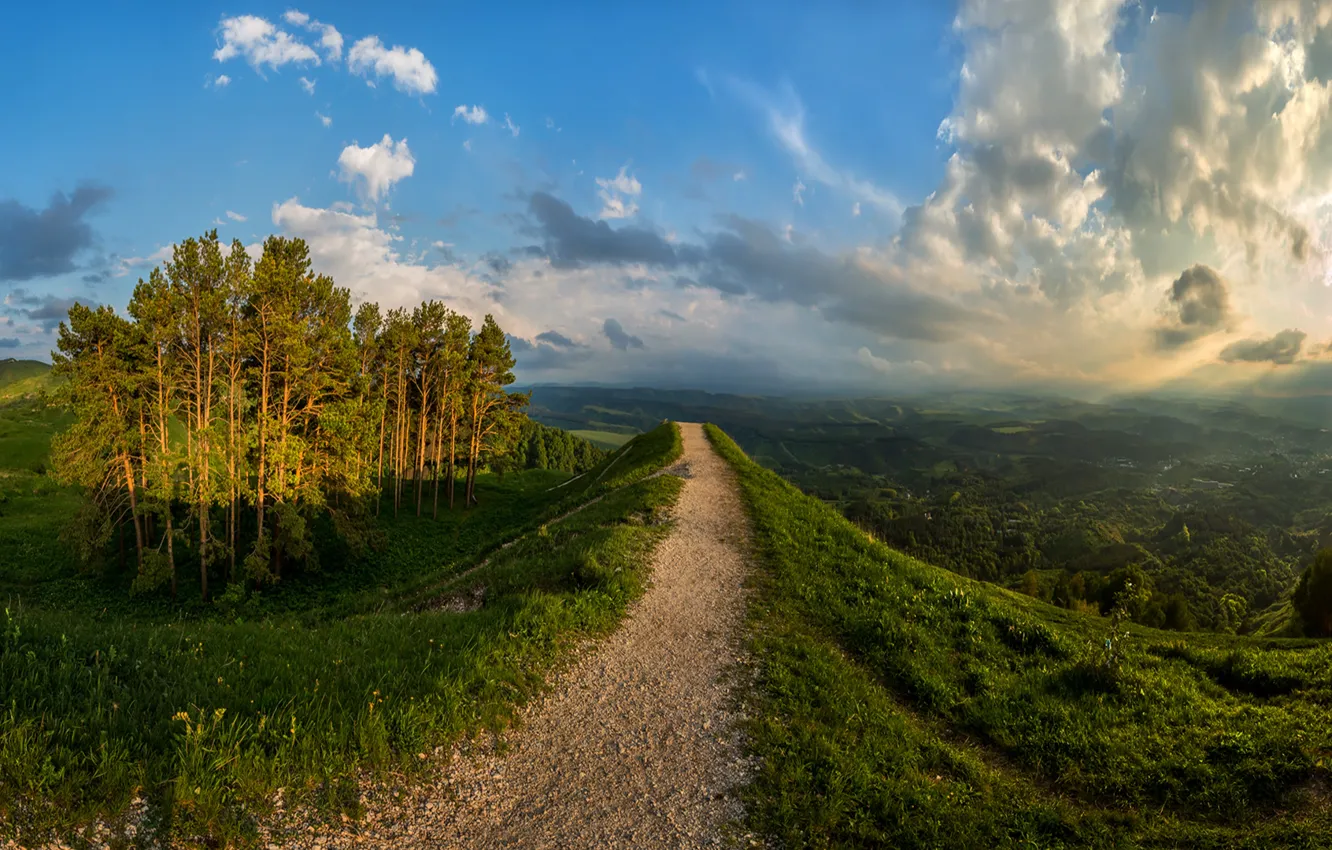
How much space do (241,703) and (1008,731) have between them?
11860mm

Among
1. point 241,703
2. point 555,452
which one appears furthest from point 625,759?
point 555,452

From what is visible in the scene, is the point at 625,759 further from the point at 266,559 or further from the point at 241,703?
the point at 266,559

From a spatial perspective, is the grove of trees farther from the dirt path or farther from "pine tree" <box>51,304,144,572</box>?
the dirt path

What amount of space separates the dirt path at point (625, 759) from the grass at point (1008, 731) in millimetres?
736

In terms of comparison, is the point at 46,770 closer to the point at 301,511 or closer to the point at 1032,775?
the point at 1032,775

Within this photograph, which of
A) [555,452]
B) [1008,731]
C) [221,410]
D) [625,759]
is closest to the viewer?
[625,759]

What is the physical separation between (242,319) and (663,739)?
29.0 m

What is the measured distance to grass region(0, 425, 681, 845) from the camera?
16.4 ft

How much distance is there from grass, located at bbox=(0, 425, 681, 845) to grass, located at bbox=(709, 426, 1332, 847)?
4.28m

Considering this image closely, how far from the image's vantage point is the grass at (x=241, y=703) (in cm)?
499

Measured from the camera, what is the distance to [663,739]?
322 inches

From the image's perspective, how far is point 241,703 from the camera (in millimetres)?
6645

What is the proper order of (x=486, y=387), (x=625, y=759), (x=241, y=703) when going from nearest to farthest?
(x=241, y=703) → (x=625, y=759) → (x=486, y=387)

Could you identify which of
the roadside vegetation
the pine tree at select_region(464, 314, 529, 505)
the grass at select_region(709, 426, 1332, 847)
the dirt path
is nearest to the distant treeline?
the roadside vegetation
